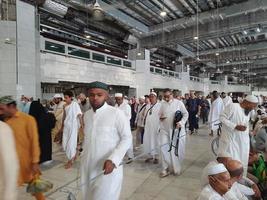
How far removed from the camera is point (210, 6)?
860cm

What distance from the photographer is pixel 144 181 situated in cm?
422

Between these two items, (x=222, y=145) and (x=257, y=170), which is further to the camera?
(x=222, y=145)

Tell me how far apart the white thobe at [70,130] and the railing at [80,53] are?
4645 millimetres

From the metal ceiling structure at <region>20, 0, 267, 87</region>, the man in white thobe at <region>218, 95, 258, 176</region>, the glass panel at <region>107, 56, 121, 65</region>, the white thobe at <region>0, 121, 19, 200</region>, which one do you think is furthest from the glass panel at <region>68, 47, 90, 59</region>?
the white thobe at <region>0, 121, 19, 200</region>

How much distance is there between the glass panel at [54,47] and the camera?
29.7ft

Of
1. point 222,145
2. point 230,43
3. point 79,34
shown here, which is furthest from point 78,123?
point 230,43

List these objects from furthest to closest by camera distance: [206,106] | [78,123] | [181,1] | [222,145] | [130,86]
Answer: [130,86] < [206,106] < [181,1] < [78,123] < [222,145]

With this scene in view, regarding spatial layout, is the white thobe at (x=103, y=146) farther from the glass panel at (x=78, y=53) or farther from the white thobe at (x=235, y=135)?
the glass panel at (x=78, y=53)

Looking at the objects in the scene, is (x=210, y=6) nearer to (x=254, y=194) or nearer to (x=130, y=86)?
(x=130, y=86)

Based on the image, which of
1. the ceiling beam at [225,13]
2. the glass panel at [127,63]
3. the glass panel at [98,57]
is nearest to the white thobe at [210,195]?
the ceiling beam at [225,13]

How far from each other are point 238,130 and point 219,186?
5.62ft

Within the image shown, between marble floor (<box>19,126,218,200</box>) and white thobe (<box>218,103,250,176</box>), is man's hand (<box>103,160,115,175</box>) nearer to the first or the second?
marble floor (<box>19,126,218,200</box>)

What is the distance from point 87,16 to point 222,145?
6229 mm

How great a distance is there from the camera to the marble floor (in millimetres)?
3621
